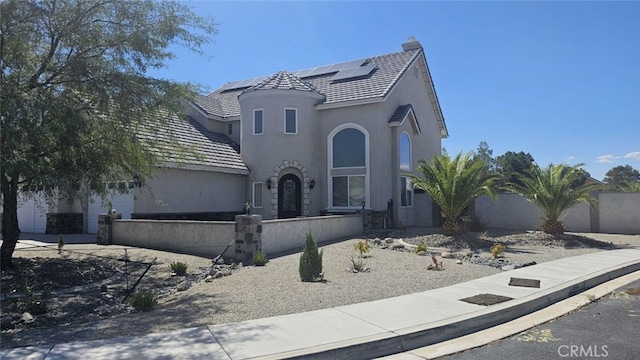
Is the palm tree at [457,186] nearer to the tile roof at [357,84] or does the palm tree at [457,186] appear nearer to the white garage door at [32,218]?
the tile roof at [357,84]

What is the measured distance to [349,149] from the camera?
73.4 ft

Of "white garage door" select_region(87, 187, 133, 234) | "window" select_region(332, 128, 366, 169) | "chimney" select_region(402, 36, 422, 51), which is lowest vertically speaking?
"white garage door" select_region(87, 187, 133, 234)

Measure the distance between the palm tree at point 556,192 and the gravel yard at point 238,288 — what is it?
183cm

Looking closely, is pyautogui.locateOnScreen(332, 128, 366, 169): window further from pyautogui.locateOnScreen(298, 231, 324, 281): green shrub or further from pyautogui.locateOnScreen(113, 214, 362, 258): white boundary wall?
pyautogui.locateOnScreen(298, 231, 324, 281): green shrub

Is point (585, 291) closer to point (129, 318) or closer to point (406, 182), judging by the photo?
point (129, 318)

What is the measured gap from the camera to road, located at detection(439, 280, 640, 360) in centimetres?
554

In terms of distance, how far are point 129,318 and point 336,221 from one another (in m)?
11.2

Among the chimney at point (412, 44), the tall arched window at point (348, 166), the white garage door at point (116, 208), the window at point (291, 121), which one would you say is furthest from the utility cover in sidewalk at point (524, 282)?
the chimney at point (412, 44)

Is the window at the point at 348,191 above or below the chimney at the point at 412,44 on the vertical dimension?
below

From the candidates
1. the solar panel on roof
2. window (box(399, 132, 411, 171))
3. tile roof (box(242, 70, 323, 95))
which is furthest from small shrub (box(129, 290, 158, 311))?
the solar panel on roof

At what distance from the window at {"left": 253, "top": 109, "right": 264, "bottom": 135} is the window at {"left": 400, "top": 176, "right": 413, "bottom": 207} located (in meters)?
7.36

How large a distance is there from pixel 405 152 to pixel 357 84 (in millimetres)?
4260

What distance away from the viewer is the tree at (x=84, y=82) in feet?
31.6

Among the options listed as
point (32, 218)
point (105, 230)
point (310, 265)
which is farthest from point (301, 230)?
point (32, 218)
